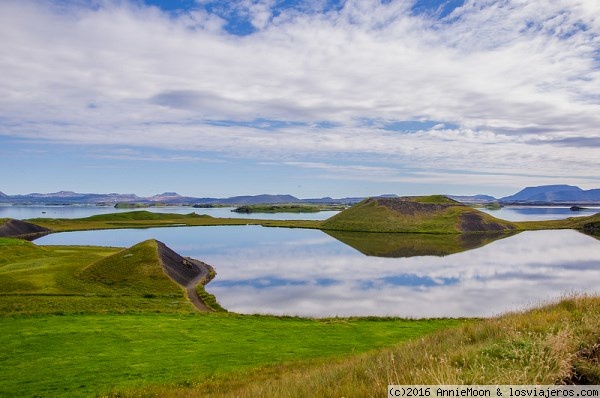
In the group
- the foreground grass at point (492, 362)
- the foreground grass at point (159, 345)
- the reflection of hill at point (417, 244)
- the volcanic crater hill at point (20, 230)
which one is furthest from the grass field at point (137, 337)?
the volcanic crater hill at point (20, 230)

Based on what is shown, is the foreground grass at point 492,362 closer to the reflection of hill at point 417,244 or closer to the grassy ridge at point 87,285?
the grassy ridge at point 87,285

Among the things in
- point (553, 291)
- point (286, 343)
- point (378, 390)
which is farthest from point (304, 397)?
point (553, 291)

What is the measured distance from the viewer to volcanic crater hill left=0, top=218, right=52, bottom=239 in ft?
421

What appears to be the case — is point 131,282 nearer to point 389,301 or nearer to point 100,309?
point 100,309

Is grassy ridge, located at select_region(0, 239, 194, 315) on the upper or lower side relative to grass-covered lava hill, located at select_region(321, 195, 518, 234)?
lower

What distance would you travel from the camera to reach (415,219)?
159 meters

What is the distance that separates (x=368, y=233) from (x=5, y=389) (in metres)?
135

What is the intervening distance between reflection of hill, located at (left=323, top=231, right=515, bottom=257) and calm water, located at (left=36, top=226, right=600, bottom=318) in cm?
79

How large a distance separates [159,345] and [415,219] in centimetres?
14199

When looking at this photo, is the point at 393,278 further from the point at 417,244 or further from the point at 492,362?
the point at 492,362

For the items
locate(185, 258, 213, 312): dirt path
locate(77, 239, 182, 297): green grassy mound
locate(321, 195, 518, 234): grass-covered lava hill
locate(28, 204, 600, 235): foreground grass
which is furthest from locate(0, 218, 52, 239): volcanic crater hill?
locate(321, 195, 518, 234): grass-covered lava hill

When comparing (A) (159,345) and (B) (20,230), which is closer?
(A) (159,345)

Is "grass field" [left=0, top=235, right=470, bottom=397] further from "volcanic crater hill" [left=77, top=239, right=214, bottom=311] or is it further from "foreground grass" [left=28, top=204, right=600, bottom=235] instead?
"foreground grass" [left=28, top=204, right=600, bottom=235]

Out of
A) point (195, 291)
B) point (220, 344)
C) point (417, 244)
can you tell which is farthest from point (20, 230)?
point (220, 344)
